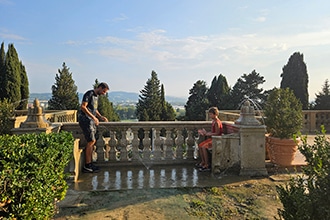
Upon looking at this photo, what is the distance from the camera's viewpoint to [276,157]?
5465mm

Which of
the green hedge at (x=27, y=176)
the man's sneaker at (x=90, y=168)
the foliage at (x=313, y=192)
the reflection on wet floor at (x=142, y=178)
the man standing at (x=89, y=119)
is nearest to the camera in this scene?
the foliage at (x=313, y=192)

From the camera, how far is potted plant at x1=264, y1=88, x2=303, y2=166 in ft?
17.7

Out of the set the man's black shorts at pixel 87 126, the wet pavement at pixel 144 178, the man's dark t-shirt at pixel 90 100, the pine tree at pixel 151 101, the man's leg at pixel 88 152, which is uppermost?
the pine tree at pixel 151 101

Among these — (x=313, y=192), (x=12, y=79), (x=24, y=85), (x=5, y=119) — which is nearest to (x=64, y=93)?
(x=24, y=85)

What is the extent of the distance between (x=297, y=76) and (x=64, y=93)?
20330 millimetres

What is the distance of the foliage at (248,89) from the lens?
24.0 meters

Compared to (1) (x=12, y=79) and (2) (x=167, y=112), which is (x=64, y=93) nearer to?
(1) (x=12, y=79)

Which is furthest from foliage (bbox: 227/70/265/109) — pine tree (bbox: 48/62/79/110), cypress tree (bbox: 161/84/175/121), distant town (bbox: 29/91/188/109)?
pine tree (bbox: 48/62/79/110)

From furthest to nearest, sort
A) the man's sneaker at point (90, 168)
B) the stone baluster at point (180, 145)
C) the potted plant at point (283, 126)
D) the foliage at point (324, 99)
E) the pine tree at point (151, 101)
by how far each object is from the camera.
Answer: the pine tree at point (151, 101), the foliage at point (324, 99), the stone baluster at point (180, 145), the potted plant at point (283, 126), the man's sneaker at point (90, 168)

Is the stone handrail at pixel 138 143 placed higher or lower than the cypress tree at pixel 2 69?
lower

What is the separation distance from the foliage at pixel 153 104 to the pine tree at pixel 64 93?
8713mm

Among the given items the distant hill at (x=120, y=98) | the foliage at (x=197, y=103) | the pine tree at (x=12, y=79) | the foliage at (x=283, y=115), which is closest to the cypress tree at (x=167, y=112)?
the distant hill at (x=120, y=98)

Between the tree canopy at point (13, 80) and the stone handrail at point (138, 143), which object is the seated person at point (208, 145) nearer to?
the stone handrail at point (138, 143)

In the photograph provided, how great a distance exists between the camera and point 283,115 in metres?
5.43
